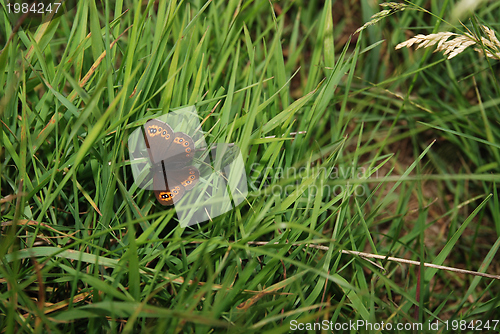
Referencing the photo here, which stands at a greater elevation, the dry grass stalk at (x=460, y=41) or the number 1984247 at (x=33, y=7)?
the number 1984247 at (x=33, y=7)

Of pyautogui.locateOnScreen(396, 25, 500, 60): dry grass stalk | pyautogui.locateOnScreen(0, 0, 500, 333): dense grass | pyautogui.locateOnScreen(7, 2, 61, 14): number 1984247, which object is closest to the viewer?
pyautogui.locateOnScreen(0, 0, 500, 333): dense grass

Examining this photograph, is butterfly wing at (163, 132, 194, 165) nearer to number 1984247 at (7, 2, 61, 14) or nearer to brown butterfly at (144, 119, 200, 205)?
brown butterfly at (144, 119, 200, 205)

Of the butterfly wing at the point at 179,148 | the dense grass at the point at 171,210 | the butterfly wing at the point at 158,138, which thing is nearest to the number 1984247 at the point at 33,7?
the dense grass at the point at 171,210

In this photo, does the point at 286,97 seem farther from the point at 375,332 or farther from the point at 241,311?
the point at 375,332

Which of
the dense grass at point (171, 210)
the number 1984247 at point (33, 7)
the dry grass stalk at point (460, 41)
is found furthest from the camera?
the number 1984247 at point (33, 7)

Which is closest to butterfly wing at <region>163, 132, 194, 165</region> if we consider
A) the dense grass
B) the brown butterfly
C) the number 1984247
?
the brown butterfly

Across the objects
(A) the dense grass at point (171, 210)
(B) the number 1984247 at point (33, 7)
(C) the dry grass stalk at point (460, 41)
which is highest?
(B) the number 1984247 at point (33, 7)

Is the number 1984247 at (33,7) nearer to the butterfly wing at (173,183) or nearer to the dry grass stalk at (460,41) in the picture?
the butterfly wing at (173,183)

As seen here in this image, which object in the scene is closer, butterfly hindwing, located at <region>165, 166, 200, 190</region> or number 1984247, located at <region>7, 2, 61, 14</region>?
butterfly hindwing, located at <region>165, 166, 200, 190</region>
